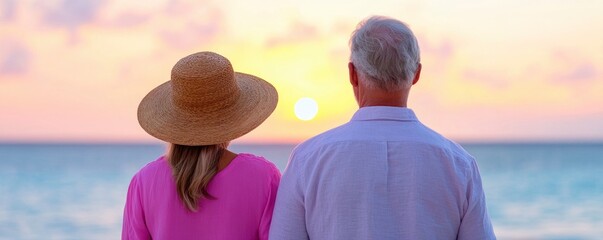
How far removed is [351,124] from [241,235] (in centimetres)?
67

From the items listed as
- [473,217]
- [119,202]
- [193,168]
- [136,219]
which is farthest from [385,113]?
[119,202]

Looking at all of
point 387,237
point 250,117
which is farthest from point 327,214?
point 250,117

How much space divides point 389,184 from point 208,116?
34.9 inches

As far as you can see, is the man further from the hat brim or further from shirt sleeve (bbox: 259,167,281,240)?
the hat brim

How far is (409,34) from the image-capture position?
8.77 feet

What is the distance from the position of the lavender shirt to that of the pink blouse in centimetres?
42

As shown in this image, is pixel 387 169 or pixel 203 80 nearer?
pixel 387 169

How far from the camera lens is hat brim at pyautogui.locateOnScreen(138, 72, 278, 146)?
313cm

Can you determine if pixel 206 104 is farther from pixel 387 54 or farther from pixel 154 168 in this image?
pixel 387 54

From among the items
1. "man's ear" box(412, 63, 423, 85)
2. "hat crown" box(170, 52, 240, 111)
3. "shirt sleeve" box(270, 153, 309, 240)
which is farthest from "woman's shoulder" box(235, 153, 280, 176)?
"man's ear" box(412, 63, 423, 85)

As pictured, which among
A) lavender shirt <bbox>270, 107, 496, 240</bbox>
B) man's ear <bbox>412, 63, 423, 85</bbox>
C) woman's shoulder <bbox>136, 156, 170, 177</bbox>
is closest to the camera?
lavender shirt <bbox>270, 107, 496, 240</bbox>

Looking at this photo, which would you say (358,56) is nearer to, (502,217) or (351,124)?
(351,124)

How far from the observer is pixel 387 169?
2.64m

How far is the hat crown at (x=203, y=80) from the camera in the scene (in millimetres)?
3234
